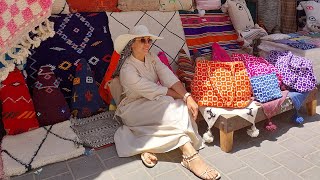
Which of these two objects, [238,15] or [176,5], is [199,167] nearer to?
[176,5]

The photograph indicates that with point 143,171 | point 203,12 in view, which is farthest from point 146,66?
point 203,12

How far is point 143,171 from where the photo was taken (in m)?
2.99

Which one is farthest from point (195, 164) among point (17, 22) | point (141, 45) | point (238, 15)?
point (238, 15)

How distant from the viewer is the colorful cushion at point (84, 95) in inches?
159

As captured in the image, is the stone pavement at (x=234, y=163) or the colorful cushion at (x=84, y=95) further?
the colorful cushion at (x=84, y=95)

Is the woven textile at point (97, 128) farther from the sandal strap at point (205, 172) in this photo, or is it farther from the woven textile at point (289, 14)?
the woven textile at point (289, 14)

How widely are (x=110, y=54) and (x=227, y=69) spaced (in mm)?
1862

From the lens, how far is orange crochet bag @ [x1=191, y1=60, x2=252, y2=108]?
11.0 feet

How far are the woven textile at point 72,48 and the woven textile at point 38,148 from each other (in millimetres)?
745

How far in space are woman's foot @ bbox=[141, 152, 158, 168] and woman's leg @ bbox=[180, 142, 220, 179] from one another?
288 mm

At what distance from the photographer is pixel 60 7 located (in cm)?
435

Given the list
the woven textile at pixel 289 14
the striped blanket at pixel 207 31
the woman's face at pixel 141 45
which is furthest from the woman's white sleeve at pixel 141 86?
the woven textile at pixel 289 14

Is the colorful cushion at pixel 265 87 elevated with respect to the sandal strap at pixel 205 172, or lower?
elevated

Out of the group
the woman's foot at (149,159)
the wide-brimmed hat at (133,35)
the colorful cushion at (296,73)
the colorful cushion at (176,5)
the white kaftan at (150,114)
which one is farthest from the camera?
the colorful cushion at (176,5)
